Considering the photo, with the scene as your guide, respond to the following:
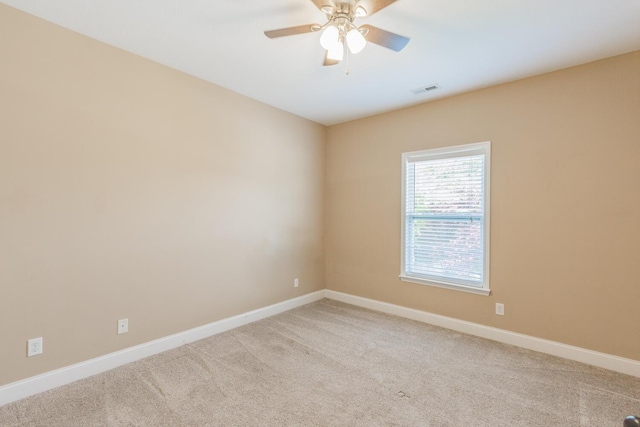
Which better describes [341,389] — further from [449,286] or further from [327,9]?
[327,9]

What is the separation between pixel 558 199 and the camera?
2.76 meters

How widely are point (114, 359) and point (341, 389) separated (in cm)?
188

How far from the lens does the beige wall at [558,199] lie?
97.7 inches

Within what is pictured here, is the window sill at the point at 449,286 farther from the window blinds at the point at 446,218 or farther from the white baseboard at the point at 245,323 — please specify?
the white baseboard at the point at 245,323

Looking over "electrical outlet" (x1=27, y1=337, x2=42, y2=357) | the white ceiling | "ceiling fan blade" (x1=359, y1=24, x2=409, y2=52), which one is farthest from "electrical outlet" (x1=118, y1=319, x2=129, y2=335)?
"ceiling fan blade" (x1=359, y1=24, x2=409, y2=52)

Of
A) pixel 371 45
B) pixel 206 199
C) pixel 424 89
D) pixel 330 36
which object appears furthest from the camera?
pixel 424 89

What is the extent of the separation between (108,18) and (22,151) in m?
1.11

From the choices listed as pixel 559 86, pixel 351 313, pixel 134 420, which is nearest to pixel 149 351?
pixel 134 420

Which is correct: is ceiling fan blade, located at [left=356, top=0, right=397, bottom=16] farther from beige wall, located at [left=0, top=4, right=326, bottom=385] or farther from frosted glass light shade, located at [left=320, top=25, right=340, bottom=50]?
beige wall, located at [left=0, top=4, right=326, bottom=385]

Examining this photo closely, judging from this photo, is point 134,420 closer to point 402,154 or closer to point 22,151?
point 22,151

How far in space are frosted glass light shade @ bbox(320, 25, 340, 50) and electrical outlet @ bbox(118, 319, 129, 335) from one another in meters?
2.68

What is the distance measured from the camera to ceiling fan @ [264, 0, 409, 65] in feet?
5.84

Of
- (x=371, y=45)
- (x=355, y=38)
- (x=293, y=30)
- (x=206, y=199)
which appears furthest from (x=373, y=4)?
(x=206, y=199)

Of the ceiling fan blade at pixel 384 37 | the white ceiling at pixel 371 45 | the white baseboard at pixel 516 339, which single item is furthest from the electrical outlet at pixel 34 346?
the white baseboard at pixel 516 339
